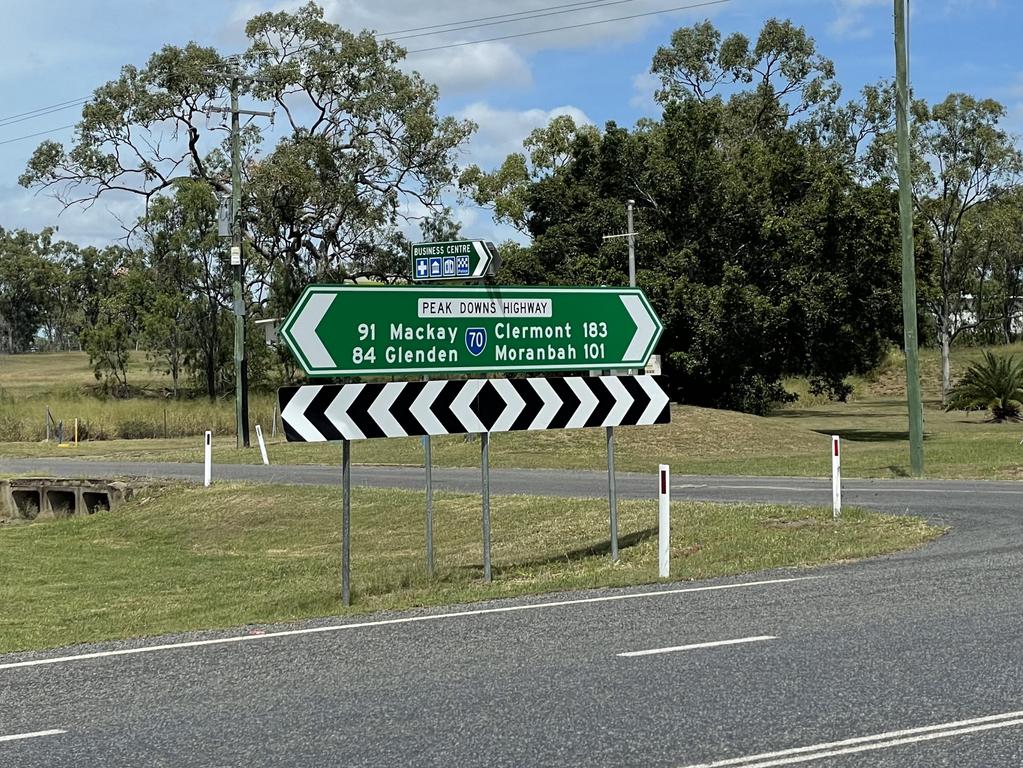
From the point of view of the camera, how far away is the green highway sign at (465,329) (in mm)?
10859

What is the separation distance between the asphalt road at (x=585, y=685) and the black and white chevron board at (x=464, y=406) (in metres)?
2.04

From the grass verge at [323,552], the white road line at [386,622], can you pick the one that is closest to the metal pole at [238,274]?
the grass verge at [323,552]

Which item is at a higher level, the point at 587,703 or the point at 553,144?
the point at 553,144

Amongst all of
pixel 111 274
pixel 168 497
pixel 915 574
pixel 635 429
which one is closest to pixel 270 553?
pixel 168 497

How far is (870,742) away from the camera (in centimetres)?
567

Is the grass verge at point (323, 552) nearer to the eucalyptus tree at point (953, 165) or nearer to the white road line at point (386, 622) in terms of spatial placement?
the white road line at point (386, 622)

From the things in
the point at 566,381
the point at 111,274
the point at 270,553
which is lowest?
the point at 270,553

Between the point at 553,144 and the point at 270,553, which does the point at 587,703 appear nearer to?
the point at 270,553

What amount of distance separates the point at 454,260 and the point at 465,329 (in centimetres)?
65

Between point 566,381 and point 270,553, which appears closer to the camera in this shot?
point 566,381

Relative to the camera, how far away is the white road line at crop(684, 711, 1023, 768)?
5.41 meters

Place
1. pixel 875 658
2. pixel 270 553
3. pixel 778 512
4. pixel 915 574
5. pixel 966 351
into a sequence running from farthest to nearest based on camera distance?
pixel 966 351 → pixel 270 553 → pixel 778 512 → pixel 915 574 → pixel 875 658

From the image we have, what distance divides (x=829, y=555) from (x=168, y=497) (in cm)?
1543

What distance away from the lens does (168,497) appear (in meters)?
24.0
